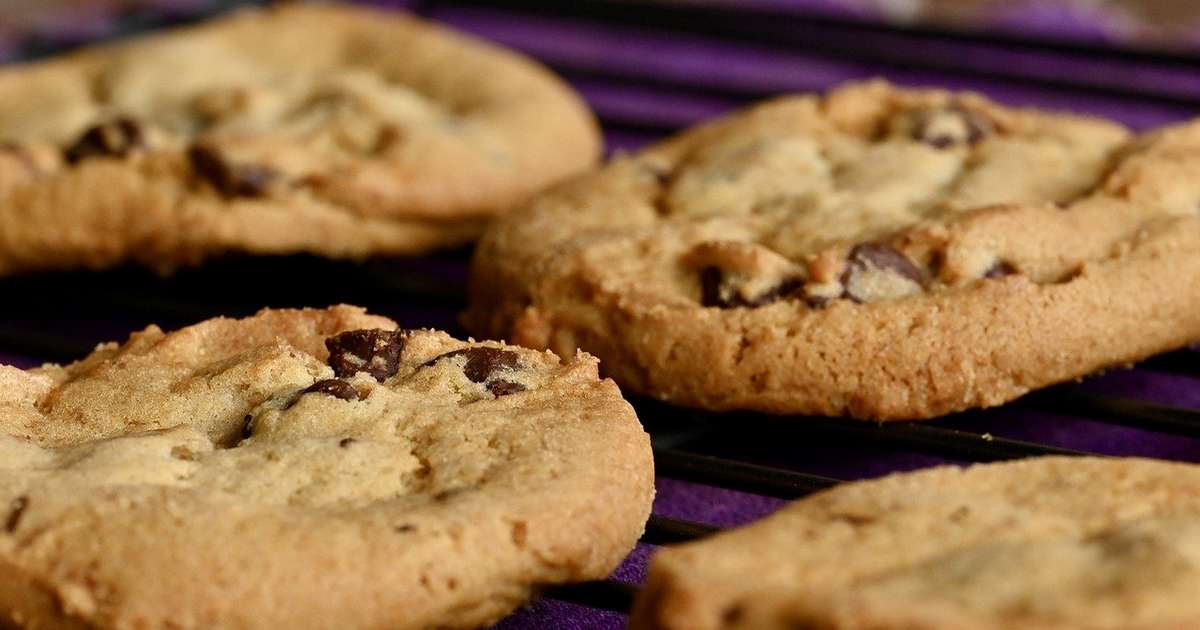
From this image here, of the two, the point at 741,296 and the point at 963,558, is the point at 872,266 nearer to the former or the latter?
the point at 741,296

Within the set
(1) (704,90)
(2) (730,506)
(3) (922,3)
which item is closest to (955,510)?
(2) (730,506)

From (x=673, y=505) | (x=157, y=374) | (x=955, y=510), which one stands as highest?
(x=955, y=510)

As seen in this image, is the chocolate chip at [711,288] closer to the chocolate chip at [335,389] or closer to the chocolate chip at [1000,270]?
the chocolate chip at [1000,270]

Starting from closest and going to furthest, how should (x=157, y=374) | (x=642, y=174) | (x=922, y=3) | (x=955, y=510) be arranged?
(x=955, y=510) < (x=157, y=374) < (x=642, y=174) < (x=922, y=3)

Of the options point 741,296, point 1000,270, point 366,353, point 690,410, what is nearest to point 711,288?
point 741,296

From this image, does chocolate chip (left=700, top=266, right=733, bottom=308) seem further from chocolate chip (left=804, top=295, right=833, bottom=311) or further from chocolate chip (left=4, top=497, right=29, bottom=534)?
chocolate chip (left=4, top=497, right=29, bottom=534)

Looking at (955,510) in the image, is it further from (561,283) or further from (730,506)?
(561,283)
